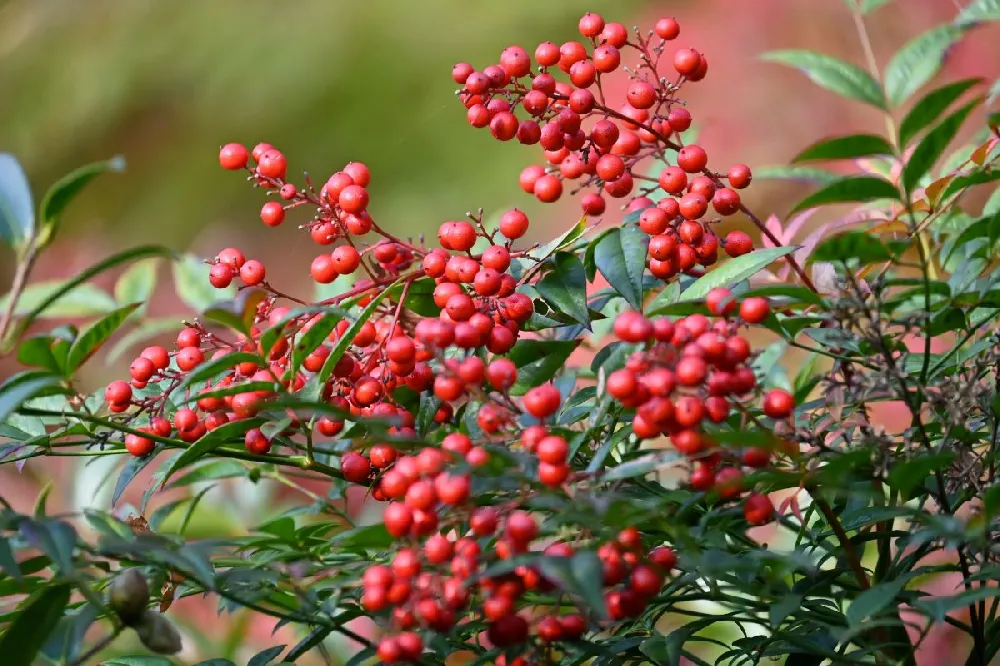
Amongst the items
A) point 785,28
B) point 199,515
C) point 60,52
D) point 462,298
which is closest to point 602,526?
point 462,298

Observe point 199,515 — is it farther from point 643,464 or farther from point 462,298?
point 643,464

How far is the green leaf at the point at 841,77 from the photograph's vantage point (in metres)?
0.67

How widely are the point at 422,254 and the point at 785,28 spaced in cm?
202

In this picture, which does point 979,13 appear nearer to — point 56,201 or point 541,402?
point 541,402

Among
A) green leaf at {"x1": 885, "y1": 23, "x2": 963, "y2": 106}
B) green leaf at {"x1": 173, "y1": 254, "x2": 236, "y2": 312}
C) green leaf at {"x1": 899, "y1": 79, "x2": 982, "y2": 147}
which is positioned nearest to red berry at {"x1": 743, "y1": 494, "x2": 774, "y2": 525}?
green leaf at {"x1": 899, "y1": 79, "x2": 982, "y2": 147}

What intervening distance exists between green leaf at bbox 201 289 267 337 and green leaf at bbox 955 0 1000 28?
50 cm

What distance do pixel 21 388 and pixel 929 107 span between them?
0.49 metres

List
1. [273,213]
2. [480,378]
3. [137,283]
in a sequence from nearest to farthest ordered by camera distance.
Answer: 1. [480,378]
2. [273,213]
3. [137,283]

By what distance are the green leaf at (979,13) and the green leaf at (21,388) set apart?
62cm

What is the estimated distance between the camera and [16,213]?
551mm

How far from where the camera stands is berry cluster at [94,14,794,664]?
1.66ft

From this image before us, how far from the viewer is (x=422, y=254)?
0.69 meters

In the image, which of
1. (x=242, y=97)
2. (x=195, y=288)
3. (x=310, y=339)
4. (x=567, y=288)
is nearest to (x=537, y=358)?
(x=567, y=288)

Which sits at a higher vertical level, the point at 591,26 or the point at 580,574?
the point at 591,26
